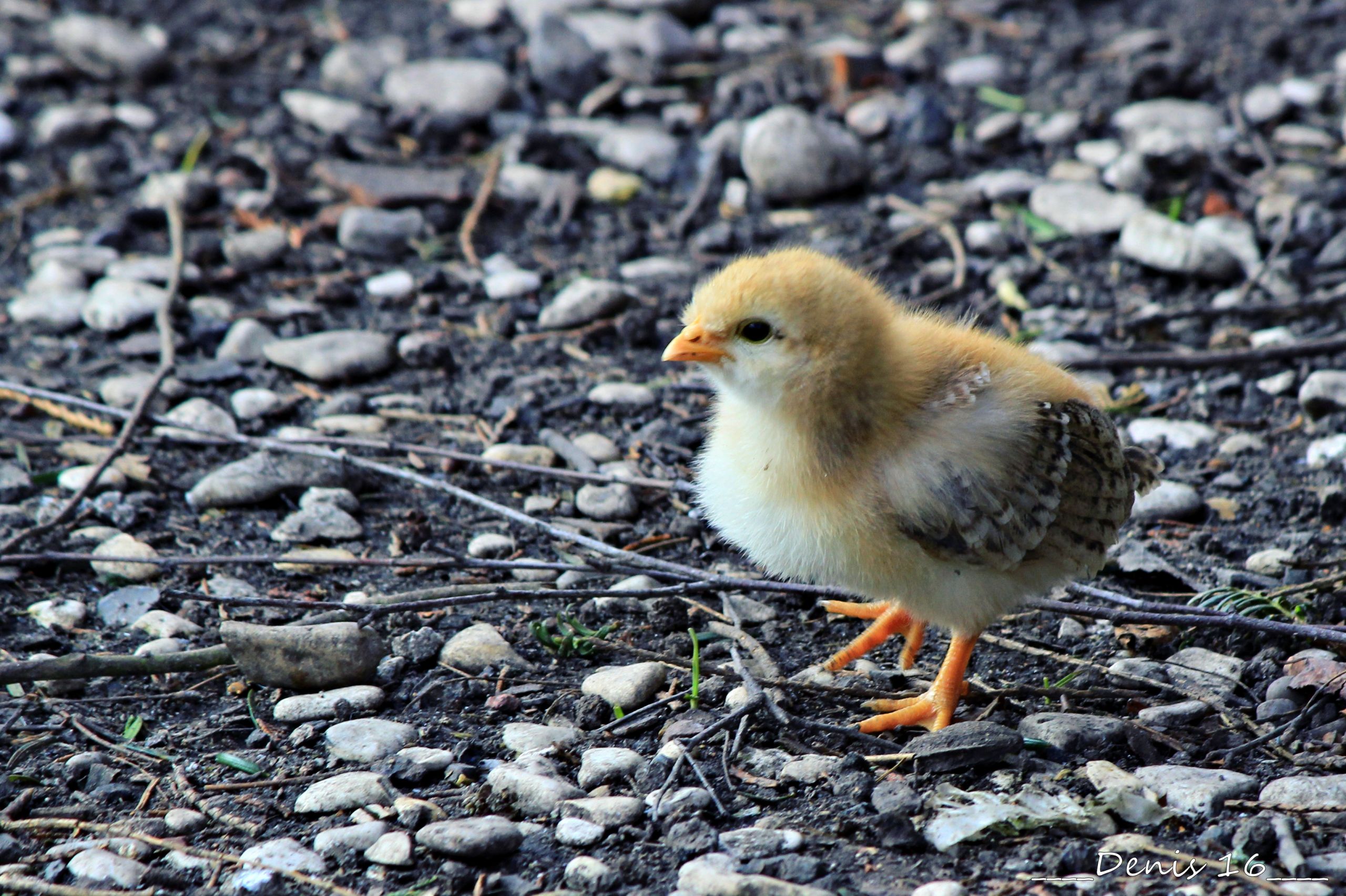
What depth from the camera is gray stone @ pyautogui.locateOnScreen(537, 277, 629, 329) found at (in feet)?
18.5

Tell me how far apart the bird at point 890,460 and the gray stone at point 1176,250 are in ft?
8.34

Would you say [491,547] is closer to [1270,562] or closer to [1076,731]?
[1076,731]

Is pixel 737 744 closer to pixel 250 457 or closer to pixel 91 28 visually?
pixel 250 457

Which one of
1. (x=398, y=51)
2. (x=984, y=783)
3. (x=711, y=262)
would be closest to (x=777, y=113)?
(x=711, y=262)

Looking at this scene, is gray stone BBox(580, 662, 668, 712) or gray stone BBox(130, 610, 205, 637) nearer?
A: gray stone BBox(580, 662, 668, 712)

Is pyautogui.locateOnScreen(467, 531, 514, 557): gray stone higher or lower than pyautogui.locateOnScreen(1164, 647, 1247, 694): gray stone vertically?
lower

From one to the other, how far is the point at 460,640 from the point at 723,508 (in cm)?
83

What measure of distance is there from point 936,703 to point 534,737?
41.0 inches

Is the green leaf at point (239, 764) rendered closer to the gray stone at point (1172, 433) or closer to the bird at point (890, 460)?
the bird at point (890, 460)

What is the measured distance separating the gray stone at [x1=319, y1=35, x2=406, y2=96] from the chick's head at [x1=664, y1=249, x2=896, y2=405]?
4.87 meters

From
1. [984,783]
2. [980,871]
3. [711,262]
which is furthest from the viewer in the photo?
[711,262]

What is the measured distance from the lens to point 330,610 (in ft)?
12.0

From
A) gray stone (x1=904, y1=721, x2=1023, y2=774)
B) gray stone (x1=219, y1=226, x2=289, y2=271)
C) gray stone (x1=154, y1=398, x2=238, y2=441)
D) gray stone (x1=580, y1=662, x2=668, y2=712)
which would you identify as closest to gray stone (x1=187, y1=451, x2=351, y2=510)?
gray stone (x1=154, y1=398, x2=238, y2=441)

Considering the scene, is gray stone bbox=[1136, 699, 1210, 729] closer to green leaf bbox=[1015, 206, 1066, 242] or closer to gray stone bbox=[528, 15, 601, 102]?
green leaf bbox=[1015, 206, 1066, 242]
